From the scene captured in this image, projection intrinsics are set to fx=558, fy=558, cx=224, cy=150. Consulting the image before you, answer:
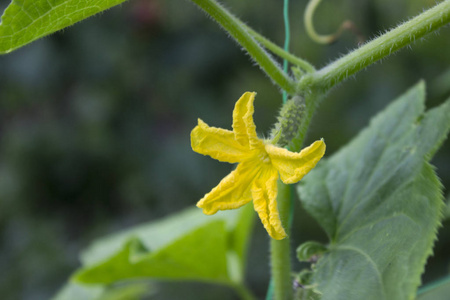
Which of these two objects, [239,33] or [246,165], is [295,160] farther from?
[239,33]

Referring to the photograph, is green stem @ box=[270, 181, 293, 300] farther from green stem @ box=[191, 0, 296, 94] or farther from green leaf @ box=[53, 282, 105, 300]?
green leaf @ box=[53, 282, 105, 300]

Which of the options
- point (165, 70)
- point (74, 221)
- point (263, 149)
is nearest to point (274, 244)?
point (263, 149)

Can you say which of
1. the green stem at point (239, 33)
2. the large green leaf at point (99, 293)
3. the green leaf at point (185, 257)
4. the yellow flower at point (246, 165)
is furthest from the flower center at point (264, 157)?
the large green leaf at point (99, 293)

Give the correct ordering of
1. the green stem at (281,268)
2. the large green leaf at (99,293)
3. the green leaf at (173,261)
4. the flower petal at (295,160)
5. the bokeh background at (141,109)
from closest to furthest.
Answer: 1. the flower petal at (295,160)
2. the green stem at (281,268)
3. the green leaf at (173,261)
4. the large green leaf at (99,293)
5. the bokeh background at (141,109)

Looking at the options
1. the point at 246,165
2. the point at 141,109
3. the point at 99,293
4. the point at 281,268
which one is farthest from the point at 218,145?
the point at 141,109

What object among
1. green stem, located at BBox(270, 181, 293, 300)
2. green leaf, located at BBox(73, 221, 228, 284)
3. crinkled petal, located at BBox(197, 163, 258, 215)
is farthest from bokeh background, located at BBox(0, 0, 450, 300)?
crinkled petal, located at BBox(197, 163, 258, 215)

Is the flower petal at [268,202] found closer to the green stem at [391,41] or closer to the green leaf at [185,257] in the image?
the green stem at [391,41]
